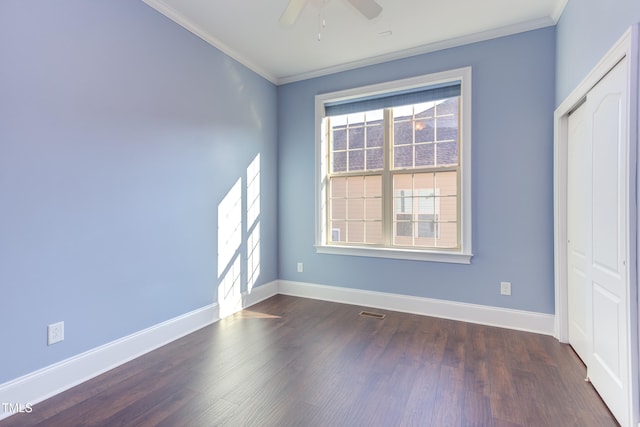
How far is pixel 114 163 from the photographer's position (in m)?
2.30

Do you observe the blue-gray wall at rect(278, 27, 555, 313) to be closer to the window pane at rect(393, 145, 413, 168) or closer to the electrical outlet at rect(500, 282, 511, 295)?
the electrical outlet at rect(500, 282, 511, 295)

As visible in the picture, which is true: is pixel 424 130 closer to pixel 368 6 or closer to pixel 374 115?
pixel 374 115

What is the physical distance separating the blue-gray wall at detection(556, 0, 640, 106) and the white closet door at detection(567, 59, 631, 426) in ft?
0.63

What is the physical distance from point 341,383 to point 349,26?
309 cm

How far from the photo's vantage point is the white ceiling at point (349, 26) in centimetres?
262

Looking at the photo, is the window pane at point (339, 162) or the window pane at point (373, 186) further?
the window pane at point (339, 162)

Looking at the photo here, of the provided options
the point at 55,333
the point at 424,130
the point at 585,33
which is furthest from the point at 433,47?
the point at 55,333

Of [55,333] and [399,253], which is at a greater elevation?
[399,253]

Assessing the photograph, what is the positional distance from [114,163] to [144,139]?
339 mm

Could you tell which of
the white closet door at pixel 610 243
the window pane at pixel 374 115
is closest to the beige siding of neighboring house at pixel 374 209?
the window pane at pixel 374 115

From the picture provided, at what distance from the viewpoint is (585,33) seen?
6.86 feet

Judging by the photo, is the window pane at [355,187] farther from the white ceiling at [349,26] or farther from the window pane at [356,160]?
the white ceiling at [349,26]

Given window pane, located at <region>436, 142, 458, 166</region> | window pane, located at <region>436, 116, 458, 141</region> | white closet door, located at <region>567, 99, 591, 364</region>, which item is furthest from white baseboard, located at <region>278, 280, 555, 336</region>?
window pane, located at <region>436, 116, 458, 141</region>

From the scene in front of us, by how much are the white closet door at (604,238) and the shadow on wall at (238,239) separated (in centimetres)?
315
